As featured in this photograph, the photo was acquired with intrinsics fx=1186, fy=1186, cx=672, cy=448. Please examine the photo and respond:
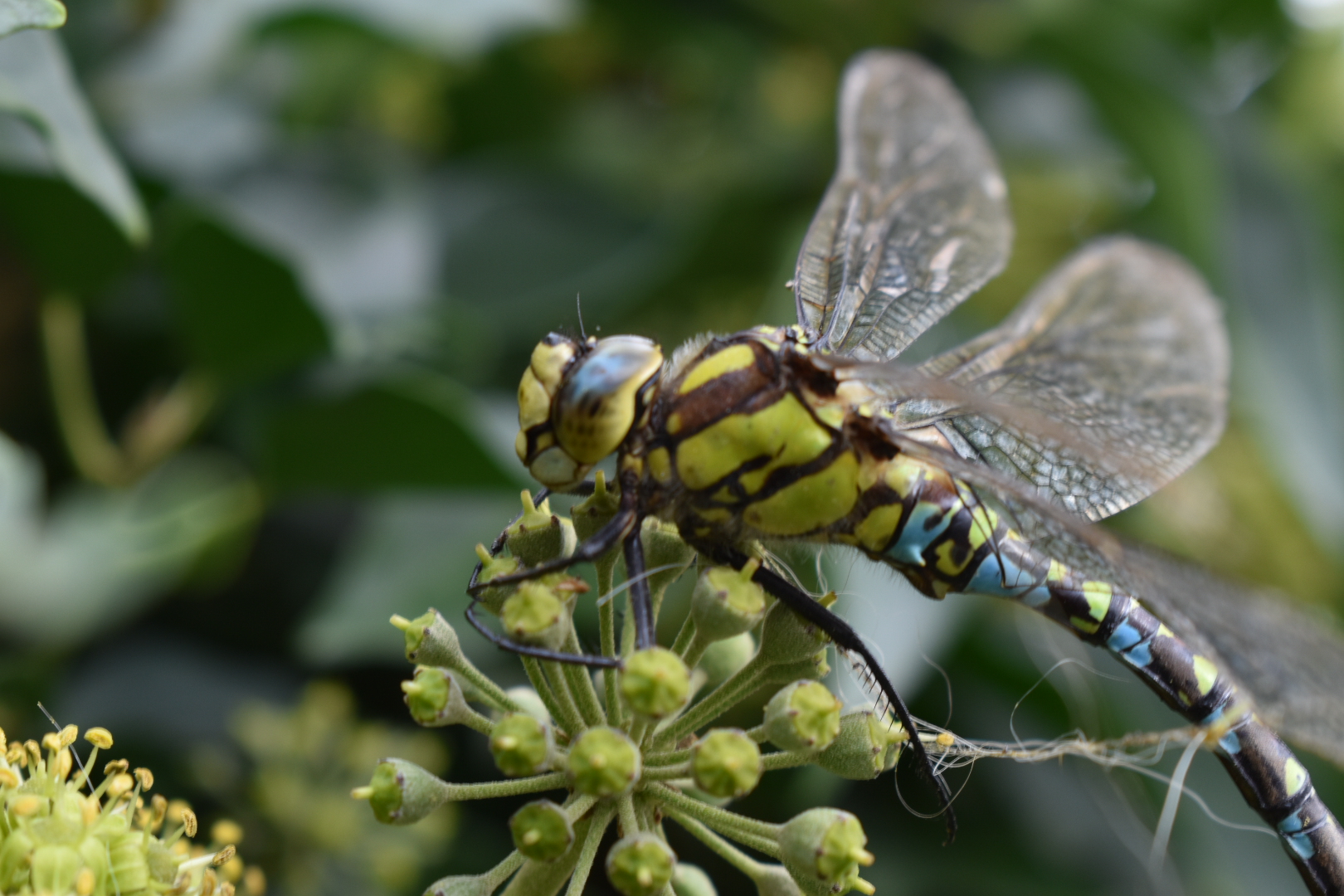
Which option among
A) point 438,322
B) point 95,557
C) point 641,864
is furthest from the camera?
point 438,322

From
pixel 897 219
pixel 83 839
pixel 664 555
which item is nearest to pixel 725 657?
pixel 664 555

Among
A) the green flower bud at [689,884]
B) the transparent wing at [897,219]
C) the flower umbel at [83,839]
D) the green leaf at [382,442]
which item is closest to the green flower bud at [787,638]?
the green flower bud at [689,884]

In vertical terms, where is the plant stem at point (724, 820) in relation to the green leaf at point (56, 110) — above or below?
below

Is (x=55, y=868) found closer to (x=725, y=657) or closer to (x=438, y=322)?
(x=725, y=657)

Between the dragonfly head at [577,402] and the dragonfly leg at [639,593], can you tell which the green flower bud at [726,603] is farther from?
the dragonfly head at [577,402]

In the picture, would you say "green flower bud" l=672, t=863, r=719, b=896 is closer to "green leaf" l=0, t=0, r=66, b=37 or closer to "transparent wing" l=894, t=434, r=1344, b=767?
"transparent wing" l=894, t=434, r=1344, b=767

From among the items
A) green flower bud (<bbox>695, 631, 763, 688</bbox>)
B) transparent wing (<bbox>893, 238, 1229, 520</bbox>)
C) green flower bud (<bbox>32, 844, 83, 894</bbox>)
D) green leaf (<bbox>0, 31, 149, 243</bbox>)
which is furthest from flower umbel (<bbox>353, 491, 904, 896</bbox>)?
green leaf (<bbox>0, 31, 149, 243</bbox>)

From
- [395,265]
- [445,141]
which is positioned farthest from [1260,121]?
[395,265]
